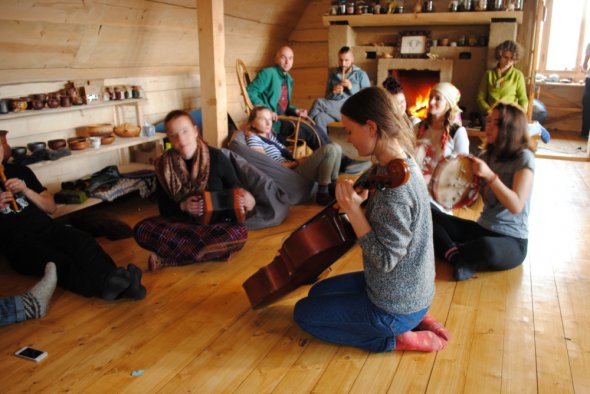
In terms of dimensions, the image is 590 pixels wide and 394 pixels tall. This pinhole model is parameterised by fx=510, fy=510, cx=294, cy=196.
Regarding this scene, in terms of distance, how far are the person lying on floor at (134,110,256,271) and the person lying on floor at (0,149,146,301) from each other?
26cm

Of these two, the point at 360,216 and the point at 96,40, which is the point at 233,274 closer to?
the point at 360,216

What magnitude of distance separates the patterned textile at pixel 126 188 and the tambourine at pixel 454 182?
6.69 feet

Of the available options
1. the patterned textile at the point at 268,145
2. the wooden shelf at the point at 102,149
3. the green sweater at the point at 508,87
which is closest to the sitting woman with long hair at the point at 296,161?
the patterned textile at the point at 268,145

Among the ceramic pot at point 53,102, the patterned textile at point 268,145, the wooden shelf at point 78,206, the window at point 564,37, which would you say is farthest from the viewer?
the window at point 564,37

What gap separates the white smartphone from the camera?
189 centimetres

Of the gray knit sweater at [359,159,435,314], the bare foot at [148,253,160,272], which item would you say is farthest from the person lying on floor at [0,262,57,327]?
the gray knit sweater at [359,159,435,314]

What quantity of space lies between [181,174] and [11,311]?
1.00m

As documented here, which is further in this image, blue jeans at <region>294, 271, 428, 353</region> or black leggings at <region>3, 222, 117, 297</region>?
black leggings at <region>3, 222, 117, 297</region>

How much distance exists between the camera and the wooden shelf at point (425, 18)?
505 cm

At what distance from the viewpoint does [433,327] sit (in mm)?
1998

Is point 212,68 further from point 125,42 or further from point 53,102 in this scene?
point 53,102

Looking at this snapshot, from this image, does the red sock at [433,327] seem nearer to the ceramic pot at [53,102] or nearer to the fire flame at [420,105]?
the ceramic pot at [53,102]

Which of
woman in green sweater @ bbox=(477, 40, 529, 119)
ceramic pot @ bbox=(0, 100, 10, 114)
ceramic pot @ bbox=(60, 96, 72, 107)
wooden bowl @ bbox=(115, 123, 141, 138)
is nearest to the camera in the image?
ceramic pot @ bbox=(0, 100, 10, 114)

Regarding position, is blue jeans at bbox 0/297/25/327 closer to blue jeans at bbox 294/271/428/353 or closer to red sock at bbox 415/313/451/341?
blue jeans at bbox 294/271/428/353
